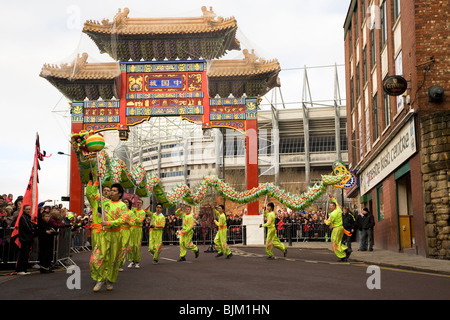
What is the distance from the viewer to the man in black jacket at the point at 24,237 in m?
12.4

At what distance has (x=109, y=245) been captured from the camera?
29.2 feet

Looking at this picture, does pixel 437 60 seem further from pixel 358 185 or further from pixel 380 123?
pixel 358 185

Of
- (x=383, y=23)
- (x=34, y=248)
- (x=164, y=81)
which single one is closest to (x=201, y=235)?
(x=164, y=81)

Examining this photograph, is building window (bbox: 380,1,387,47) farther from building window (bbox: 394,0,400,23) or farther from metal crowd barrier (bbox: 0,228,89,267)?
metal crowd barrier (bbox: 0,228,89,267)

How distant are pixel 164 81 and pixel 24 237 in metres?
15.7

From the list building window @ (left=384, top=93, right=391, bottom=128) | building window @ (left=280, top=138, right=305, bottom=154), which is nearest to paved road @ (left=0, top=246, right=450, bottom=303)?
building window @ (left=384, top=93, right=391, bottom=128)

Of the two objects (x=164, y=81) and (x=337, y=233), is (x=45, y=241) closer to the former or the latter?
(x=337, y=233)

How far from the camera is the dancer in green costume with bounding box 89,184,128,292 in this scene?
346 inches

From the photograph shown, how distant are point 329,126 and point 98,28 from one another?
39.1 metres

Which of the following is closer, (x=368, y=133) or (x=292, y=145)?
(x=368, y=133)

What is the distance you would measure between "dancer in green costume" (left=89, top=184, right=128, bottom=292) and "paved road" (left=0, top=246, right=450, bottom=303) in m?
0.27

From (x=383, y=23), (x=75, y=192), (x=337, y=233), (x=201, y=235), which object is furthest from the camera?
(x=201, y=235)
